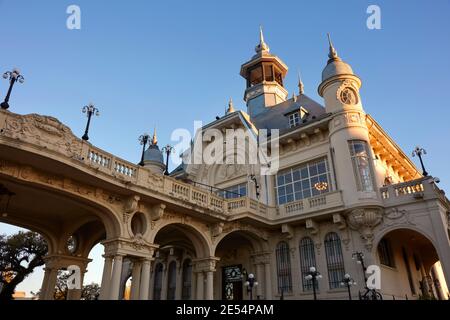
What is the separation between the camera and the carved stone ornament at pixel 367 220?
56.6 ft

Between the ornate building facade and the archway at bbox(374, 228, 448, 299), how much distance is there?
0.11m

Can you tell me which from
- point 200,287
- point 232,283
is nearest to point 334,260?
point 232,283

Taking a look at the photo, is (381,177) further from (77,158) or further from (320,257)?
(77,158)

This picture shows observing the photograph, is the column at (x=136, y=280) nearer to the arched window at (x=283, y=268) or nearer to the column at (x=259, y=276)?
the column at (x=259, y=276)

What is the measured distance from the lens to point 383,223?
1734 cm

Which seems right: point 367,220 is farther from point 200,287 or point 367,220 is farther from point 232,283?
point 232,283

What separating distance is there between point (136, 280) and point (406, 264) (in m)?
16.4

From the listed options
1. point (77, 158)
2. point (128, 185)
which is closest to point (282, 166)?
point (128, 185)

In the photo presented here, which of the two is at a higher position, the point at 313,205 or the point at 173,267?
the point at 313,205

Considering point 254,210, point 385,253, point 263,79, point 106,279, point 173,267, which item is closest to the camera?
point 106,279

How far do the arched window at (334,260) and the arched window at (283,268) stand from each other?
2541 mm

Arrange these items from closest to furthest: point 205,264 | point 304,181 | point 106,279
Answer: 1. point 106,279
2. point 205,264
3. point 304,181

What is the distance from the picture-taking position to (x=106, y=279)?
1346 centimetres

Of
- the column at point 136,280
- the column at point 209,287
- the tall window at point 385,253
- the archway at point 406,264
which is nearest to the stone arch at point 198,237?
the column at point 209,287
